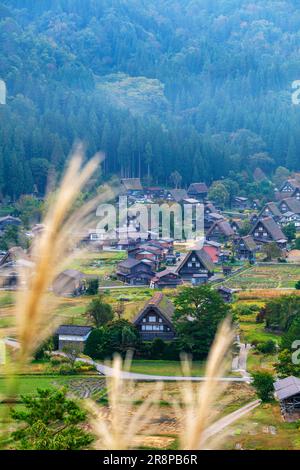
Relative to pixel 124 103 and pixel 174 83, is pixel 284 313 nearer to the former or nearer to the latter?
pixel 124 103

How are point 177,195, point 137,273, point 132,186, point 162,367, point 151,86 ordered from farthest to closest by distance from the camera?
point 151,86 < point 132,186 < point 177,195 < point 137,273 < point 162,367

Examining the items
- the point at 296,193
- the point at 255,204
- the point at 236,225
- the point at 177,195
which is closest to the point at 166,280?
the point at 236,225

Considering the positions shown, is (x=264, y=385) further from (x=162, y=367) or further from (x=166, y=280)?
(x=166, y=280)

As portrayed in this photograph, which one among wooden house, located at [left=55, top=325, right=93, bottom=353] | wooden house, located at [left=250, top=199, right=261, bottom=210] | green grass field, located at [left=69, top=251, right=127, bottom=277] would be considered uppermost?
wooden house, located at [left=250, top=199, right=261, bottom=210]

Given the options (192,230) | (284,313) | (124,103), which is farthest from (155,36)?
(284,313)

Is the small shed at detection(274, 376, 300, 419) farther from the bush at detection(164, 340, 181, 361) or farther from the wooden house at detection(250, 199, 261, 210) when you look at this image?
the wooden house at detection(250, 199, 261, 210)

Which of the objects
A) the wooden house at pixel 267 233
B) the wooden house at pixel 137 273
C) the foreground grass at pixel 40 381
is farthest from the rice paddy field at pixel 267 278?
the foreground grass at pixel 40 381

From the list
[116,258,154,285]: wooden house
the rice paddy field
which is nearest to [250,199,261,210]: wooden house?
the rice paddy field
